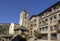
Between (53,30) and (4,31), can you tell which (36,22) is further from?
(4,31)

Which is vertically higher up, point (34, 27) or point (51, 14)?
point (51, 14)

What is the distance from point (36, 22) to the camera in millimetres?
56281

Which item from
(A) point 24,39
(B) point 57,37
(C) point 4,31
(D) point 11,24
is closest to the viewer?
(A) point 24,39

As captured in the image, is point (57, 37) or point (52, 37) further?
point (52, 37)

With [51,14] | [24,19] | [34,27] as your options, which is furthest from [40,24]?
[24,19]

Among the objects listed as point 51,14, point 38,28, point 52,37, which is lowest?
point 52,37

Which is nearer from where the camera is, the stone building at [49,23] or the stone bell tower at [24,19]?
the stone building at [49,23]

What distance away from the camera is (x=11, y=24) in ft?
226

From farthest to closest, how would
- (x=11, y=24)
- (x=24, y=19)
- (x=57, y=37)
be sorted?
(x=11, y=24), (x=24, y=19), (x=57, y=37)

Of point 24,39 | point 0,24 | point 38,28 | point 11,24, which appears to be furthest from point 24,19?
point 24,39

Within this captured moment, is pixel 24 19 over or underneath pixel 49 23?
over

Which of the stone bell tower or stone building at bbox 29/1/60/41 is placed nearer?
stone building at bbox 29/1/60/41

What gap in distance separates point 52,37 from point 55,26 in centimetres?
387

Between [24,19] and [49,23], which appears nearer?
[49,23]
